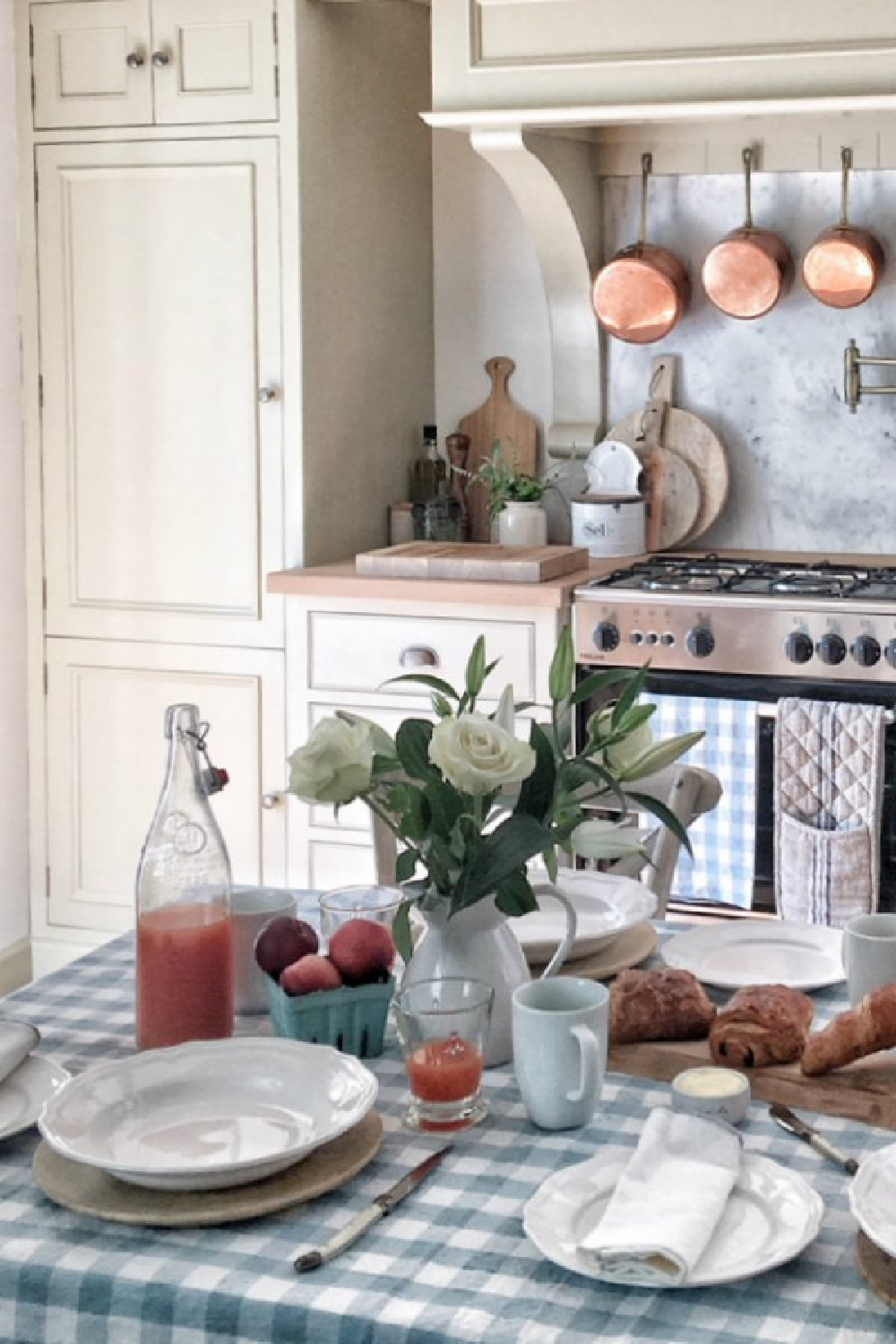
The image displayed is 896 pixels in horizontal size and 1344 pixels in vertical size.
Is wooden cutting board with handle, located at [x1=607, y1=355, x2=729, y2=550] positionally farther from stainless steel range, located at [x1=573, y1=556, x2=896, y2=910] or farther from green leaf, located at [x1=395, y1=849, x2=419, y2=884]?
green leaf, located at [x1=395, y1=849, x2=419, y2=884]

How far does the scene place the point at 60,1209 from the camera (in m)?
1.37

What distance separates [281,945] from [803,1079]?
472 mm

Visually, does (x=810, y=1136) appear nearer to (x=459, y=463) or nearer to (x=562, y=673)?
(x=562, y=673)

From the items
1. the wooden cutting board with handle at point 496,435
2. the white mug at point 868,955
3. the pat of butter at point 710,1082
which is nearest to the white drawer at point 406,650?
the wooden cutting board with handle at point 496,435

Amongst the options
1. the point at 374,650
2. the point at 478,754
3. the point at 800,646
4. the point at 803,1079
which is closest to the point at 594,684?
the point at 478,754

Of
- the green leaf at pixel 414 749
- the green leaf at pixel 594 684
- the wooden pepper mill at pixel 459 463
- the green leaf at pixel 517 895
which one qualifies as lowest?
the green leaf at pixel 517 895

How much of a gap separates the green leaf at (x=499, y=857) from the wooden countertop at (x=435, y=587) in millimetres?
1795

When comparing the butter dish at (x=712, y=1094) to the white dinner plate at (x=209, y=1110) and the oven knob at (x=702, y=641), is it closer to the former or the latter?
the white dinner plate at (x=209, y=1110)

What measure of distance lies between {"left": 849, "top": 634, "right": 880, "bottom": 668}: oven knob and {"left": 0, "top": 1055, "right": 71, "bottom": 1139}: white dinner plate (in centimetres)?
193

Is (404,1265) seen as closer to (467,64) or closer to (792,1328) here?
(792,1328)

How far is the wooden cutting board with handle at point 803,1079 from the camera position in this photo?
1532mm

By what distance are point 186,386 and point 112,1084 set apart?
7.82ft

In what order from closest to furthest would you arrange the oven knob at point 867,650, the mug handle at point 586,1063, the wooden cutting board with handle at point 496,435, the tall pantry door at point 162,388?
the mug handle at point 586,1063 < the oven knob at point 867,650 < the tall pantry door at point 162,388 < the wooden cutting board with handle at point 496,435

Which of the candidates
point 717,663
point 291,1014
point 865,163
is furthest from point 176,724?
point 865,163
